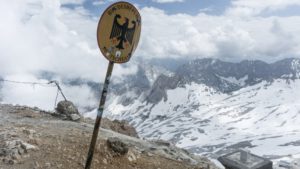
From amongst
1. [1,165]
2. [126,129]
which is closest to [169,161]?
[1,165]

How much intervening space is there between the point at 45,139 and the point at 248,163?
8.08 meters

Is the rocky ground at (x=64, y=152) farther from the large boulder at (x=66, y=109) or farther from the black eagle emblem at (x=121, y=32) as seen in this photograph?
the black eagle emblem at (x=121, y=32)

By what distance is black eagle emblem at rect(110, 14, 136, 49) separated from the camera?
10005 millimetres

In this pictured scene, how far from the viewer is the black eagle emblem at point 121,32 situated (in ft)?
32.8

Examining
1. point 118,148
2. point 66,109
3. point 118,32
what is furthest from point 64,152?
point 66,109

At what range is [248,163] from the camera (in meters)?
14.4

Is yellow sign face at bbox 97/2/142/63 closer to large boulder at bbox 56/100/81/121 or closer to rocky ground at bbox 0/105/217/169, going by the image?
rocky ground at bbox 0/105/217/169

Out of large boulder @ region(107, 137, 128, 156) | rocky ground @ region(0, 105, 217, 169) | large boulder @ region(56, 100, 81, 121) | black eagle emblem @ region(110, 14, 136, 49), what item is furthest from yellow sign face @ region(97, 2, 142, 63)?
large boulder @ region(56, 100, 81, 121)

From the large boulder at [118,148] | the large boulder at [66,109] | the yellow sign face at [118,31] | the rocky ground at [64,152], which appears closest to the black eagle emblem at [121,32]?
the yellow sign face at [118,31]

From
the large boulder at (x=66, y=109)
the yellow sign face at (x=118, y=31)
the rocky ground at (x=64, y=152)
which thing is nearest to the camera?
the yellow sign face at (x=118, y=31)

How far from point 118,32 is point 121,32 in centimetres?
6

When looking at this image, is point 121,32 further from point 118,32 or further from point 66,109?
point 66,109

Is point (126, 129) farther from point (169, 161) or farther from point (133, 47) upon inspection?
point (133, 47)

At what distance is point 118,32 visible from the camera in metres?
10.1
